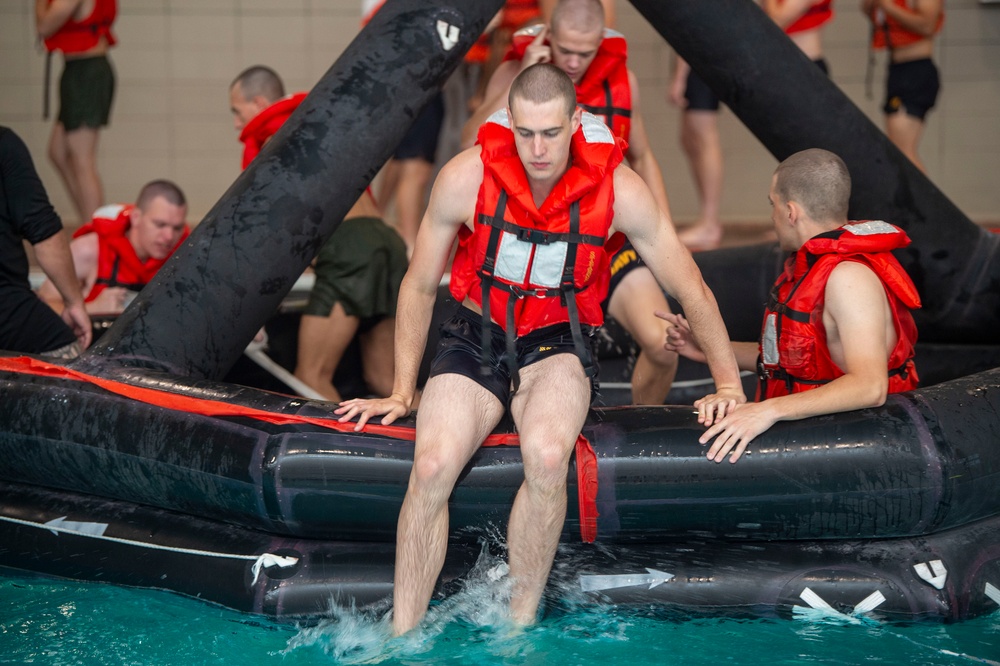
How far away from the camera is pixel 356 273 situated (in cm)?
432

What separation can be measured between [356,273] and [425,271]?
144cm

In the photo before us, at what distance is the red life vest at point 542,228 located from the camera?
109 inches

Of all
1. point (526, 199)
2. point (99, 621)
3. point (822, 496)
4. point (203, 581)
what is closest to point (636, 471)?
point (822, 496)

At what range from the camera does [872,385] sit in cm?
278

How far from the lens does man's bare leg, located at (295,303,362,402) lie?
14.3 feet

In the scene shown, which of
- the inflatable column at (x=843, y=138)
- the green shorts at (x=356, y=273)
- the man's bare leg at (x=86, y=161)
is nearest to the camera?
the inflatable column at (x=843, y=138)

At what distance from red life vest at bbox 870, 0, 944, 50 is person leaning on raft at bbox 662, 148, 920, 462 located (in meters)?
2.97

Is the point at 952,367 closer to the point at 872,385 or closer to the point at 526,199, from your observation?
the point at 872,385

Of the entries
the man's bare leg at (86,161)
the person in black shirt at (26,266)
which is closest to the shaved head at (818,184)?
the person in black shirt at (26,266)

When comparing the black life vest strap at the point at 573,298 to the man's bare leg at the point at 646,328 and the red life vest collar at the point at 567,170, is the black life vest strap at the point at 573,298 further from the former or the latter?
the man's bare leg at the point at 646,328

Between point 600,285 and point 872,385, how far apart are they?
72 centimetres

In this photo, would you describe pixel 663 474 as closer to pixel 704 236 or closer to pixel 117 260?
pixel 117 260

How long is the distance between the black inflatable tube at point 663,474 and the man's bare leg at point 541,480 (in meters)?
0.11

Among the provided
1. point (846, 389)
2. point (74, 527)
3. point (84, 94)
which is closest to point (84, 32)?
point (84, 94)
